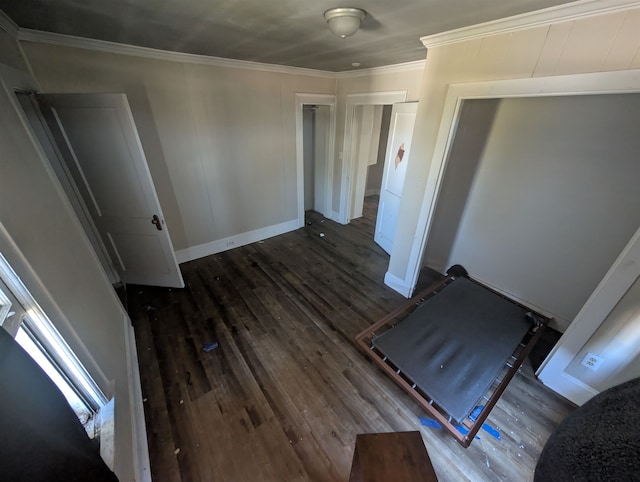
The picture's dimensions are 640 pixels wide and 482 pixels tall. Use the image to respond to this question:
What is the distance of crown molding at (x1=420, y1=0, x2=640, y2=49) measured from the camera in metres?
1.21

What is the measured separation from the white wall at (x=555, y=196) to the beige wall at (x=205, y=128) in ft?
7.57

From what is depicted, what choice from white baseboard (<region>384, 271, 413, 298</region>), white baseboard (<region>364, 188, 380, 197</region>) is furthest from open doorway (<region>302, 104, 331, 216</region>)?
white baseboard (<region>384, 271, 413, 298</region>)

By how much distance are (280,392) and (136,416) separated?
920 mm

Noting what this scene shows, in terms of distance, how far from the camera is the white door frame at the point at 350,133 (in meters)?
3.05

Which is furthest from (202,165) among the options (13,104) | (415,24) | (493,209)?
(493,209)

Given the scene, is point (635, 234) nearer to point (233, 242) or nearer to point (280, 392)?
point (280, 392)

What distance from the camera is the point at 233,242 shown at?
12.0 ft

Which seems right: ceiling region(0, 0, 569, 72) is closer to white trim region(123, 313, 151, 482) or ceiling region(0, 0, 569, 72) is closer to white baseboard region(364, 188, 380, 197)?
white trim region(123, 313, 151, 482)

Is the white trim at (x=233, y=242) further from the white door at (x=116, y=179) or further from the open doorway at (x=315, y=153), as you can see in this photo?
the open doorway at (x=315, y=153)

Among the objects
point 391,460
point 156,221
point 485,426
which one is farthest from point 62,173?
point 485,426

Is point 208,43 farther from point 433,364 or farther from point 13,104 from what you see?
point 433,364

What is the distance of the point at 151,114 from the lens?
8.45 ft

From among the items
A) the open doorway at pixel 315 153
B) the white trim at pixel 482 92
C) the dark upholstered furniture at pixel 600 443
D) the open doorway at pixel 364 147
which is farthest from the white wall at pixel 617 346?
the open doorway at pixel 315 153

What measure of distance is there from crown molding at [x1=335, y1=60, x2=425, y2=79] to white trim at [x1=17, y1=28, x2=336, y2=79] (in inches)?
19.7
